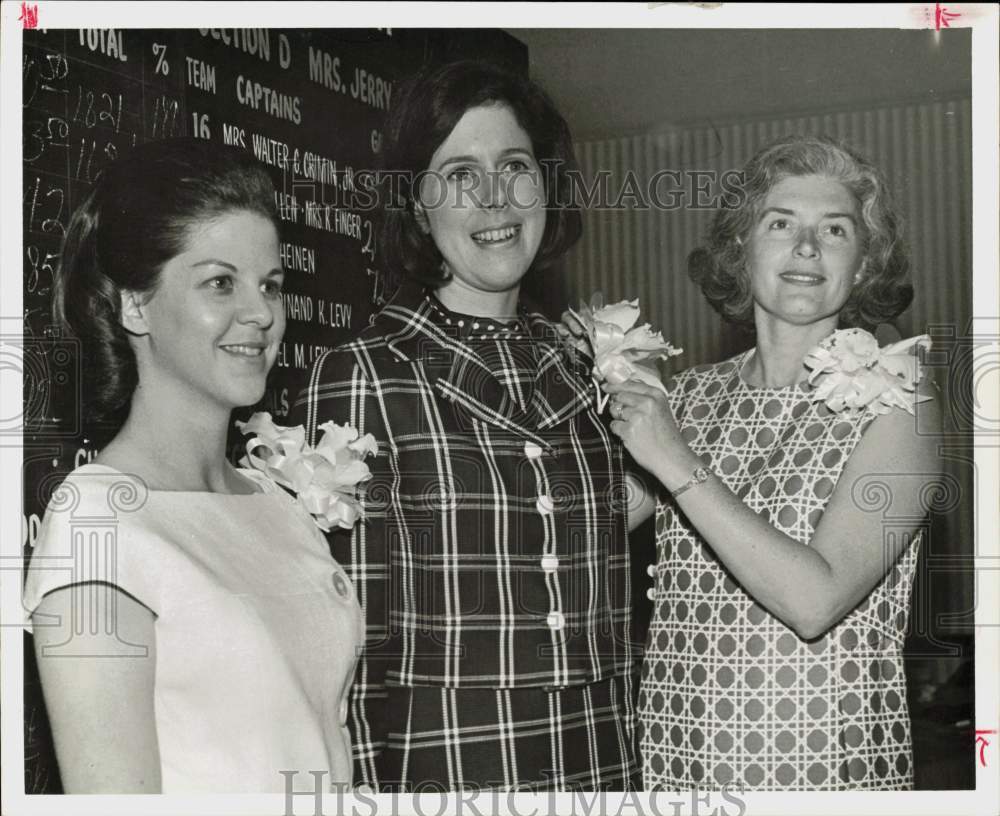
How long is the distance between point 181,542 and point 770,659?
0.97m

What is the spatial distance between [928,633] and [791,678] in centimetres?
29

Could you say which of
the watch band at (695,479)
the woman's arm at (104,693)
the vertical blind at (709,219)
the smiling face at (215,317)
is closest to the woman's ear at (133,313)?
the smiling face at (215,317)

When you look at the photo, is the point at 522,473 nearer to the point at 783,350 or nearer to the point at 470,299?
the point at 470,299

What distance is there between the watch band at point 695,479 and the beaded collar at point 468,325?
39 cm

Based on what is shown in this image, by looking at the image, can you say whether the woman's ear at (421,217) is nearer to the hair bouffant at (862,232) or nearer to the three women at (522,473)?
the three women at (522,473)

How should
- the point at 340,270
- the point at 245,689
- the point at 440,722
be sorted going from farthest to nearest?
1. the point at 340,270
2. the point at 440,722
3. the point at 245,689

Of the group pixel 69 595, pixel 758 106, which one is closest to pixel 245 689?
pixel 69 595

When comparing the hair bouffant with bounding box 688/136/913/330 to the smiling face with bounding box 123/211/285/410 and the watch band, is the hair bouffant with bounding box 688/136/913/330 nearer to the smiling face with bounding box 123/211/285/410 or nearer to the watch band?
the watch band

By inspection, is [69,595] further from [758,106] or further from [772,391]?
[758,106]

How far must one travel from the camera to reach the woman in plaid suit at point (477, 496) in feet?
6.16

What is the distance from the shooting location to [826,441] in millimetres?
1887

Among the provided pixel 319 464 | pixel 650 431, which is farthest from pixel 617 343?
pixel 319 464

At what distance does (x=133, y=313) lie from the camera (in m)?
1.77

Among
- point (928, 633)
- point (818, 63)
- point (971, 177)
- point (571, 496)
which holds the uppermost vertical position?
point (818, 63)
